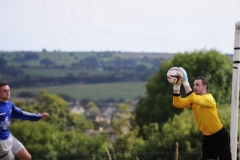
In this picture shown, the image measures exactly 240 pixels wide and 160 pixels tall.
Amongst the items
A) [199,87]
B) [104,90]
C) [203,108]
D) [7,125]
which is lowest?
[104,90]

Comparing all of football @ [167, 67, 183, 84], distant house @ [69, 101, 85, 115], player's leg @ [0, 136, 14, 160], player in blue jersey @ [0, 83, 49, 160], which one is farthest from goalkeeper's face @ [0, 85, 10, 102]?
distant house @ [69, 101, 85, 115]

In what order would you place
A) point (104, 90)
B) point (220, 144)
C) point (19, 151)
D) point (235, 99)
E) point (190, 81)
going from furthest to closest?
point (104, 90), point (190, 81), point (235, 99), point (19, 151), point (220, 144)

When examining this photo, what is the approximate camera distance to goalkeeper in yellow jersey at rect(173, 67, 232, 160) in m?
14.1

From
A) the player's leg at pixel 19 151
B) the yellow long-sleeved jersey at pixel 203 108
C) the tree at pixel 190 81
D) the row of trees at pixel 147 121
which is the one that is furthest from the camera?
the tree at pixel 190 81

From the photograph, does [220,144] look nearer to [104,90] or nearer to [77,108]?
[77,108]

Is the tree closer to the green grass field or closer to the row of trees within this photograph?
the row of trees

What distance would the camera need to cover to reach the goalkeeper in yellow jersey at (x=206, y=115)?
14.1 m

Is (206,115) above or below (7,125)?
above

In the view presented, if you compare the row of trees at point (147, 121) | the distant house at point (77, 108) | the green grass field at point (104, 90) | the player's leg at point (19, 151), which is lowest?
the distant house at point (77, 108)

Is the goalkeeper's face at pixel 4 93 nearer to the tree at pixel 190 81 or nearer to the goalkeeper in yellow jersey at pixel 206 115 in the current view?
the goalkeeper in yellow jersey at pixel 206 115

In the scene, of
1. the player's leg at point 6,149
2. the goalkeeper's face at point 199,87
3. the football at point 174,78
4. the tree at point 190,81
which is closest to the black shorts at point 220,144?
the goalkeeper's face at point 199,87

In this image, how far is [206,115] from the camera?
46.9 feet

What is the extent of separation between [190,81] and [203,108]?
4675 centimetres

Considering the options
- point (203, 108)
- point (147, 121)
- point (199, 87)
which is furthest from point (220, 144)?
point (147, 121)
